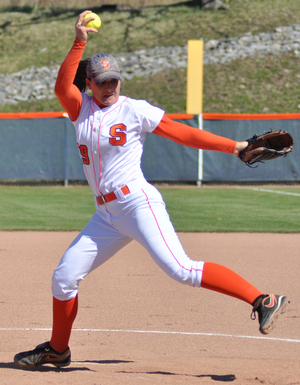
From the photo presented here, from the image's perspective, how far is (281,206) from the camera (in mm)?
11156

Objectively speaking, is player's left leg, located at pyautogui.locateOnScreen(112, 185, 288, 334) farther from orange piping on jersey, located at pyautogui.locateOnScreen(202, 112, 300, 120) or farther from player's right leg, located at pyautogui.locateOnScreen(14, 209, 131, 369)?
orange piping on jersey, located at pyautogui.locateOnScreen(202, 112, 300, 120)

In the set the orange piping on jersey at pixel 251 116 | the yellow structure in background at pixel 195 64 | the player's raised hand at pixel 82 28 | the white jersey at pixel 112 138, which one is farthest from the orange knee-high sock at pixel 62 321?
the yellow structure in background at pixel 195 64

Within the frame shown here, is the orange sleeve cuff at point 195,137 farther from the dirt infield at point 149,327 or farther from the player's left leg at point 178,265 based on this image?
the dirt infield at point 149,327

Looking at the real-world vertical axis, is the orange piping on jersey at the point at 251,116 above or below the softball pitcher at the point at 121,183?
below

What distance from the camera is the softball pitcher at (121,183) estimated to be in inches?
115

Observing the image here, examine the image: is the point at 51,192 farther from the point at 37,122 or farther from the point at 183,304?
the point at 183,304

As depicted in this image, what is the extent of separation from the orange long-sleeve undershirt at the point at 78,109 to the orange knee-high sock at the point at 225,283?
72cm

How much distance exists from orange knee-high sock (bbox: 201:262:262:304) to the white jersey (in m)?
0.72

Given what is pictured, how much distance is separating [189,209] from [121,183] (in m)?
7.88

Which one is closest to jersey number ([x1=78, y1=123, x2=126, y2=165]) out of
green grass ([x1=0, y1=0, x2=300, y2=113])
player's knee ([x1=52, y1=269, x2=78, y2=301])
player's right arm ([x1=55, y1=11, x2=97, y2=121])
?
player's right arm ([x1=55, y1=11, x2=97, y2=121])

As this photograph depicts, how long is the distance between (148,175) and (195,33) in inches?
580

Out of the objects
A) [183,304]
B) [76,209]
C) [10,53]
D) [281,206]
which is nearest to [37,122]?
[76,209]

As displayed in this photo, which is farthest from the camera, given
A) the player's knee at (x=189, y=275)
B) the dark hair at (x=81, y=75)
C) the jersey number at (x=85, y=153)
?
the dark hair at (x=81, y=75)

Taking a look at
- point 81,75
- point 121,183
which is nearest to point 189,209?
point 81,75
